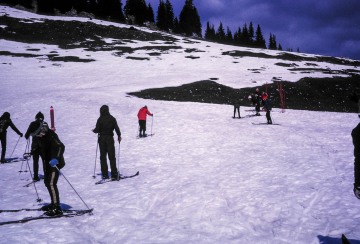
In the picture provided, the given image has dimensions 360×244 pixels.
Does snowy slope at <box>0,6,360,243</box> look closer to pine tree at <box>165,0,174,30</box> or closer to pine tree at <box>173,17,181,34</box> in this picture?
pine tree at <box>173,17,181,34</box>

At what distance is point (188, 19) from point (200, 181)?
479ft

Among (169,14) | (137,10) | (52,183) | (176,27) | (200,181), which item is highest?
(169,14)

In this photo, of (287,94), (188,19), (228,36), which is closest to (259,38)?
(228,36)

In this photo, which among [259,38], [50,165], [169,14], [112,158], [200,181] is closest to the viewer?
[50,165]

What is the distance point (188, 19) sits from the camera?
5802 inches

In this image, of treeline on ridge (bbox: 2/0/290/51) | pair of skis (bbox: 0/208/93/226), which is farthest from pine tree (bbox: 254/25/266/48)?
pair of skis (bbox: 0/208/93/226)

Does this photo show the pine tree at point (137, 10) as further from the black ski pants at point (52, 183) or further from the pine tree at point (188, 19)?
the black ski pants at point (52, 183)

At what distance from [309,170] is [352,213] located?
4.23 meters

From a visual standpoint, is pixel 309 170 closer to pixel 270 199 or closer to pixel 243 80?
pixel 270 199

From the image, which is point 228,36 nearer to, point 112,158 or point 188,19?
point 188,19

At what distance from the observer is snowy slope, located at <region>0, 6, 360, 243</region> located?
7062mm

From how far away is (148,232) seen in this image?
7145mm

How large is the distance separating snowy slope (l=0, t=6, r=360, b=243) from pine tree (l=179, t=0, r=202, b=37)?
12441cm

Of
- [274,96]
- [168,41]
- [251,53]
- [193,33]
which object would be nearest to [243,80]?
[274,96]
